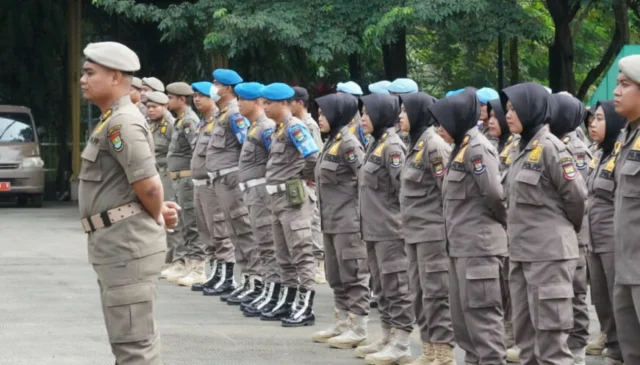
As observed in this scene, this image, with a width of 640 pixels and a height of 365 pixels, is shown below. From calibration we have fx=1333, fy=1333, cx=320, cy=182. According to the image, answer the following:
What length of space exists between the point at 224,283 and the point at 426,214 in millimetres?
5113

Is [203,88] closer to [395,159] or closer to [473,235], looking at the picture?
[395,159]

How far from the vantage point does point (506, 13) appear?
20.1 m

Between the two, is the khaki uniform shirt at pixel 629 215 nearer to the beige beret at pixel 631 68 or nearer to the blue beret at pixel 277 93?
the beige beret at pixel 631 68

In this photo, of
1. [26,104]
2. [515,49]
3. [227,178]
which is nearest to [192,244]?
[227,178]

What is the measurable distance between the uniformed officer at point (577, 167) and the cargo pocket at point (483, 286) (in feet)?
3.06

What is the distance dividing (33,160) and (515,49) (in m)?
9.50

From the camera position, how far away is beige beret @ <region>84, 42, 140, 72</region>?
687cm

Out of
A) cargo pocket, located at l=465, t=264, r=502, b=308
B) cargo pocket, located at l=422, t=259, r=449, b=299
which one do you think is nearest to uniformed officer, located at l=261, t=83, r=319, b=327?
cargo pocket, located at l=422, t=259, r=449, b=299

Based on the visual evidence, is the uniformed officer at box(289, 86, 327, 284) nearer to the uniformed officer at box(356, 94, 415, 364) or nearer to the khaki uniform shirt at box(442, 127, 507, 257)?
the uniformed officer at box(356, 94, 415, 364)

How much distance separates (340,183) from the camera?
10.5 metres

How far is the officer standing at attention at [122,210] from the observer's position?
6.79 m

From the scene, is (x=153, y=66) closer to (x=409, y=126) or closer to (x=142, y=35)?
(x=142, y=35)

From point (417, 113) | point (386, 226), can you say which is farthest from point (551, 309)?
point (386, 226)

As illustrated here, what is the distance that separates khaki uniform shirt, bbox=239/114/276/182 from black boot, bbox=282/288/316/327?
127 cm
